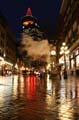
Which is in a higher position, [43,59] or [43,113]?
[43,59]

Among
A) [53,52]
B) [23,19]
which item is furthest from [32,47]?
[23,19]

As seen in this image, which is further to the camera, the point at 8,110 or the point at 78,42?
the point at 78,42

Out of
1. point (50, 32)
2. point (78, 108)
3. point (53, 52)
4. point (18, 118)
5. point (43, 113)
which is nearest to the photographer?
point (18, 118)

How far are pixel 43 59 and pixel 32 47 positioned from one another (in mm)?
6045

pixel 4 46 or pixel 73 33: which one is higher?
pixel 4 46

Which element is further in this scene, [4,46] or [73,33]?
[4,46]

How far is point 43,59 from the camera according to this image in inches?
2510

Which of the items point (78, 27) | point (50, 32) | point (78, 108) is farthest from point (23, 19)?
point (78, 108)

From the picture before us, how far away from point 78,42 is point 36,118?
5696cm

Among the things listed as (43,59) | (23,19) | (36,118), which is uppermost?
(23,19)

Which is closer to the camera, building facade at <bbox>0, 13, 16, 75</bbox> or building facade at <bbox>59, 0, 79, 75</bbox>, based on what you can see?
building facade at <bbox>59, 0, 79, 75</bbox>

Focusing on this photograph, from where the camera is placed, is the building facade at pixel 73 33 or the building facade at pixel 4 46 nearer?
the building facade at pixel 73 33

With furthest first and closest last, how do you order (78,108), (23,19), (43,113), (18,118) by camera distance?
(23,19) < (78,108) < (43,113) < (18,118)

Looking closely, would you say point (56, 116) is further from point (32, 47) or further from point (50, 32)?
point (32, 47)
